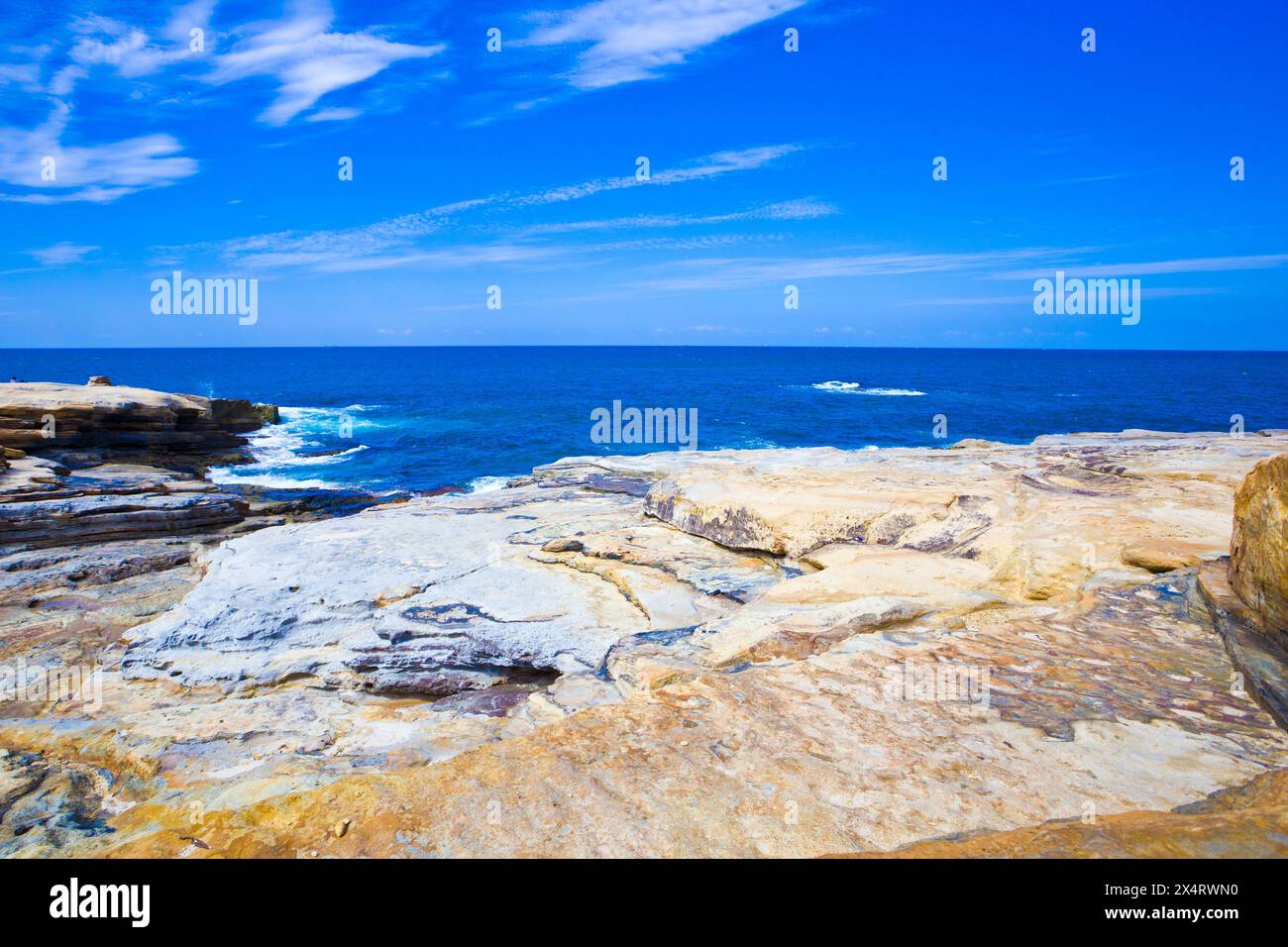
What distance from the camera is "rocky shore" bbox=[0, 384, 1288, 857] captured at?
336 cm

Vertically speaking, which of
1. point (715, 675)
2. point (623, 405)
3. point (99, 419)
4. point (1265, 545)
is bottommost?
point (715, 675)

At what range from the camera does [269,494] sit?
2514 cm

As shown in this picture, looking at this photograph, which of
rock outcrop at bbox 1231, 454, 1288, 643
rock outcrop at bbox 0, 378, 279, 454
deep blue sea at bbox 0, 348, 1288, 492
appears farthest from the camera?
deep blue sea at bbox 0, 348, 1288, 492

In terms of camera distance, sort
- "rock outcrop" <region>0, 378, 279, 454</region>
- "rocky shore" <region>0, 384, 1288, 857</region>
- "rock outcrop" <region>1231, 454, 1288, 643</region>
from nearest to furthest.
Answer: "rocky shore" <region>0, 384, 1288, 857</region>, "rock outcrop" <region>1231, 454, 1288, 643</region>, "rock outcrop" <region>0, 378, 279, 454</region>

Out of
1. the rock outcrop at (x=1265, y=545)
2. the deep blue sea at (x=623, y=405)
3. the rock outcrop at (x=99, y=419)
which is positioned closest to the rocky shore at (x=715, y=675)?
the rock outcrop at (x=1265, y=545)

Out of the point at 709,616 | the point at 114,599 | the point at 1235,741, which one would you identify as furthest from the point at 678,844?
the point at 114,599

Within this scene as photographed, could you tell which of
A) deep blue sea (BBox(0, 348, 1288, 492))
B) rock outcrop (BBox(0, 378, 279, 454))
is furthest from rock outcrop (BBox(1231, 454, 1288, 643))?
rock outcrop (BBox(0, 378, 279, 454))

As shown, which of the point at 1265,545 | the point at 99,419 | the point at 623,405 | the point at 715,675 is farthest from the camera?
the point at 623,405

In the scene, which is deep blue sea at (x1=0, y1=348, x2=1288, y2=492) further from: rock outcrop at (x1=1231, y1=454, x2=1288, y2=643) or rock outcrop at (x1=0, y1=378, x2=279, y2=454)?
rock outcrop at (x1=1231, y1=454, x2=1288, y2=643)

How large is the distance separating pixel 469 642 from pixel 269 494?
20964mm

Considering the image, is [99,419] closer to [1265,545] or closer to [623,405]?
[1265,545]

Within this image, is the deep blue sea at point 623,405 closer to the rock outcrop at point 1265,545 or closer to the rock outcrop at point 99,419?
the rock outcrop at point 99,419

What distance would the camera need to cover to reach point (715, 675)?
5086mm

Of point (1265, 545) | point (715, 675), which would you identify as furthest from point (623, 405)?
point (1265, 545)
